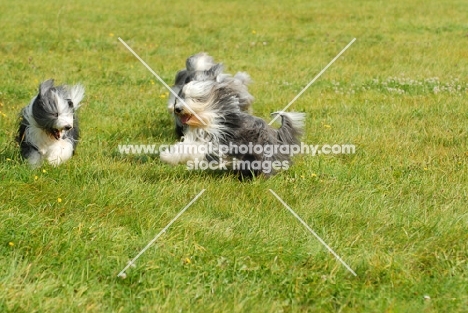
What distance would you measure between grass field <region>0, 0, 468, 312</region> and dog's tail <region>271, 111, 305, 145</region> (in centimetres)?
28

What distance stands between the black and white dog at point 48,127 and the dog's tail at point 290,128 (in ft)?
7.07

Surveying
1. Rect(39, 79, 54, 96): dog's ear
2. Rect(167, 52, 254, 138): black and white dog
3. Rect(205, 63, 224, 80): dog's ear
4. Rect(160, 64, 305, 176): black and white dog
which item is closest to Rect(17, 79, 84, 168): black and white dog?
Rect(39, 79, 54, 96): dog's ear

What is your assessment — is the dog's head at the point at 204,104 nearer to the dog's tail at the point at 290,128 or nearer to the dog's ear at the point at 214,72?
the dog's ear at the point at 214,72

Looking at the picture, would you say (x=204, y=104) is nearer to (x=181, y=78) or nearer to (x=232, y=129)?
(x=232, y=129)

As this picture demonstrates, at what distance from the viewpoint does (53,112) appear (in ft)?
19.1

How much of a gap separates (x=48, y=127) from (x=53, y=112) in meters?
0.19

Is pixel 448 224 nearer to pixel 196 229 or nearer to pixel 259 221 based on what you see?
pixel 259 221

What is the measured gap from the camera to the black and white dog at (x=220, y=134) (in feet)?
19.6

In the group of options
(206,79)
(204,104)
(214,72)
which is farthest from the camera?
(214,72)

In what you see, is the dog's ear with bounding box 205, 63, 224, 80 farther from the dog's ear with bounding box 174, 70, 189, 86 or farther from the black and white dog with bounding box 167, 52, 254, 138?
the dog's ear with bounding box 174, 70, 189, 86

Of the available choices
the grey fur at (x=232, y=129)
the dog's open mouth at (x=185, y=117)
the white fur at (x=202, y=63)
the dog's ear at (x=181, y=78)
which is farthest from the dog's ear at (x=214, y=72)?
the white fur at (x=202, y=63)

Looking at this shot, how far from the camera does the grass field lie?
3.86 meters

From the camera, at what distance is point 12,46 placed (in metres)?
12.9

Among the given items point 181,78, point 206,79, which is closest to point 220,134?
point 206,79
